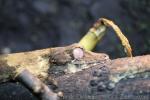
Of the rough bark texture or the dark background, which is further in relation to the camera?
the dark background

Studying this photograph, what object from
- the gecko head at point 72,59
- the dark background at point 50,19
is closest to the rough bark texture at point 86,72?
A: the gecko head at point 72,59

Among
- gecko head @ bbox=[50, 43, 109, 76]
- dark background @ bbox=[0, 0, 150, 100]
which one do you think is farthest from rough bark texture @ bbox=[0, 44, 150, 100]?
dark background @ bbox=[0, 0, 150, 100]

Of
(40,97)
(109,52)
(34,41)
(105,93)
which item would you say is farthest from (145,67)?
(34,41)

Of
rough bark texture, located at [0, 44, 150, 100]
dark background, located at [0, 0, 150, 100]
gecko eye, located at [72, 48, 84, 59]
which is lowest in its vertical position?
rough bark texture, located at [0, 44, 150, 100]

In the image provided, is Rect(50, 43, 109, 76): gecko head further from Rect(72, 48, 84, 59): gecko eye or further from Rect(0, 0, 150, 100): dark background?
Rect(0, 0, 150, 100): dark background

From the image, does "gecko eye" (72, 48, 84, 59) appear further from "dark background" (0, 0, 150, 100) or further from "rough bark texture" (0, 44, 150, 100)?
"dark background" (0, 0, 150, 100)

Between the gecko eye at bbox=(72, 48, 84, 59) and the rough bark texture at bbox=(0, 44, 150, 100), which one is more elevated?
the gecko eye at bbox=(72, 48, 84, 59)

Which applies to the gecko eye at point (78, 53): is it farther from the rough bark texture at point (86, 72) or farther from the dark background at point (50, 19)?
the dark background at point (50, 19)

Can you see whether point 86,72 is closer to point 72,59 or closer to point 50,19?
point 72,59

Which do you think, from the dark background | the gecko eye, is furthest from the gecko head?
the dark background
